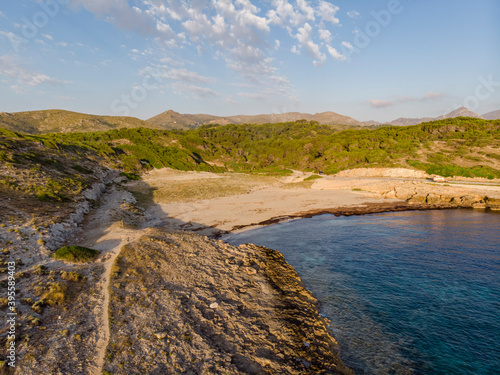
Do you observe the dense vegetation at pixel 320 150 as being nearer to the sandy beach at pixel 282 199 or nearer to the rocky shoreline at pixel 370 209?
the sandy beach at pixel 282 199

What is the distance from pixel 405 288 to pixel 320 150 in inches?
2600

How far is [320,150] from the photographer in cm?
7525

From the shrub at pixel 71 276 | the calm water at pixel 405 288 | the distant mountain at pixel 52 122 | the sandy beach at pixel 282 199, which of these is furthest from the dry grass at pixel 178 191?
the distant mountain at pixel 52 122

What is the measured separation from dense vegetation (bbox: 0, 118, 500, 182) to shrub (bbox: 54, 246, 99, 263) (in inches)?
1254

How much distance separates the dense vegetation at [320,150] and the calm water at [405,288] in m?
34.0

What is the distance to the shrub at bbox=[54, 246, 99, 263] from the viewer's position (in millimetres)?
11844

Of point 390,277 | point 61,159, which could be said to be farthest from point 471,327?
point 61,159

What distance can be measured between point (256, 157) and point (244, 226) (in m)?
63.3

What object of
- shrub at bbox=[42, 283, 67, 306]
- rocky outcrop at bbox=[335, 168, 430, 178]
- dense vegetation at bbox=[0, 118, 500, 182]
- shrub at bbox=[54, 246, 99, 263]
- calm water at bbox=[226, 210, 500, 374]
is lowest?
calm water at bbox=[226, 210, 500, 374]

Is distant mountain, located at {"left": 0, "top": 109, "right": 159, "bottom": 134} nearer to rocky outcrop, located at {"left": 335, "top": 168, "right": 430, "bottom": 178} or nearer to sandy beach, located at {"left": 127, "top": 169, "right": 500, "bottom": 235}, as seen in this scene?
sandy beach, located at {"left": 127, "top": 169, "right": 500, "bottom": 235}

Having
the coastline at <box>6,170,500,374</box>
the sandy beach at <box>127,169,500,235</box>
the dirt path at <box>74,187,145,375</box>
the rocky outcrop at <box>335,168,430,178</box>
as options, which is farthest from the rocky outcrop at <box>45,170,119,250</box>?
the rocky outcrop at <box>335,168,430,178</box>

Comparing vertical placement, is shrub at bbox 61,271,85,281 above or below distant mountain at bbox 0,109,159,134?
below

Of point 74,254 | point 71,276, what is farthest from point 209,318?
point 74,254

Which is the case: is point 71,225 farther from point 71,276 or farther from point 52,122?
point 52,122
